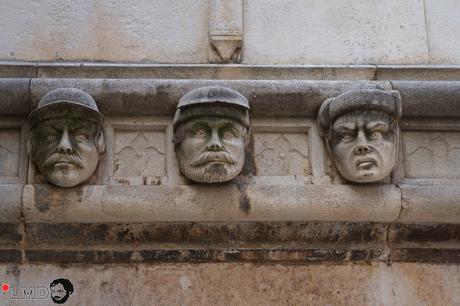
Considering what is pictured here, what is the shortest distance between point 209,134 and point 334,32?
0.80 m

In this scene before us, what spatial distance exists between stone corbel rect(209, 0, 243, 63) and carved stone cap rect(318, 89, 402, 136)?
0.51m

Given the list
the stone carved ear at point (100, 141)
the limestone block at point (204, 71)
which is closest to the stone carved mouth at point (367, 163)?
the limestone block at point (204, 71)

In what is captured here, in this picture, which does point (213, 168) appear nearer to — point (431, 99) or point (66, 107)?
point (66, 107)

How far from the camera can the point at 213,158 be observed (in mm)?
Result: 2545

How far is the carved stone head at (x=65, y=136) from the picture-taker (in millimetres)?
2537

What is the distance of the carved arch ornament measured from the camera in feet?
8.38

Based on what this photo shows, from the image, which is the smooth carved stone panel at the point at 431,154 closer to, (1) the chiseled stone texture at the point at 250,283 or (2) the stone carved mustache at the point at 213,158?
(1) the chiseled stone texture at the point at 250,283

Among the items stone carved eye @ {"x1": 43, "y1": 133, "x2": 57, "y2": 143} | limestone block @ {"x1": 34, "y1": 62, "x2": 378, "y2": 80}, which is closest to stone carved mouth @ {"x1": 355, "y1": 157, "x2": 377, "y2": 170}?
limestone block @ {"x1": 34, "y1": 62, "x2": 378, "y2": 80}

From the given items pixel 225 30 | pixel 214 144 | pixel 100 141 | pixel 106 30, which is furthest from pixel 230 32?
pixel 100 141

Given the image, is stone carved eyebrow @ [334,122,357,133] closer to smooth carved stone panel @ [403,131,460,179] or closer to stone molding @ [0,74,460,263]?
stone molding @ [0,74,460,263]

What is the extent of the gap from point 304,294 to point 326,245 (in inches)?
7.9

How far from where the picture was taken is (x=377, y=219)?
2645 millimetres

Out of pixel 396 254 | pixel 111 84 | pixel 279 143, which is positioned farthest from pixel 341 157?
pixel 111 84

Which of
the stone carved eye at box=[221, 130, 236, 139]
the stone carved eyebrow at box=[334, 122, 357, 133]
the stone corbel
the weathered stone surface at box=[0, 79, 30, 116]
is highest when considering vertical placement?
the stone corbel
